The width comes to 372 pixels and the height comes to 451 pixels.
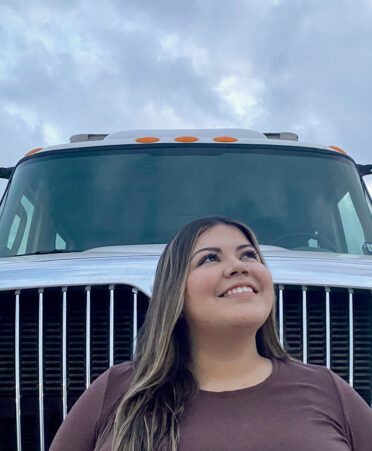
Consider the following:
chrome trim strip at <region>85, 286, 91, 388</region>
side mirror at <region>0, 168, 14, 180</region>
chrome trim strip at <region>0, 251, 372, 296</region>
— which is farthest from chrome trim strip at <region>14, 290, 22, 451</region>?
side mirror at <region>0, 168, 14, 180</region>

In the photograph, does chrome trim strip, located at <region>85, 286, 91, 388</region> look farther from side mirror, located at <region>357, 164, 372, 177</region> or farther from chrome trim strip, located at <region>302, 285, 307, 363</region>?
side mirror, located at <region>357, 164, 372, 177</region>

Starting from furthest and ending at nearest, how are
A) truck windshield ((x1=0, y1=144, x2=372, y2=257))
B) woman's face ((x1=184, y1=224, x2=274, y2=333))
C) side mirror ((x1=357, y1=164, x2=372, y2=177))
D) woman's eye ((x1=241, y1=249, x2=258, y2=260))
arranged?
side mirror ((x1=357, y1=164, x2=372, y2=177)), truck windshield ((x1=0, y1=144, x2=372, y2=257)), woman's eye ((x1=241, y1=249, x2=258, y2=260)), woman's face ((x1=184, y1=224, x2=274, y2=333))

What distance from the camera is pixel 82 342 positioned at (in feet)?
10.3

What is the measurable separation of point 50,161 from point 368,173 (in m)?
2.39

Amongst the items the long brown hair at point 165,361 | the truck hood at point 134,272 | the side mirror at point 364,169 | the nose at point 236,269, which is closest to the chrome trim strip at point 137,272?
the truck hood at point 134,272

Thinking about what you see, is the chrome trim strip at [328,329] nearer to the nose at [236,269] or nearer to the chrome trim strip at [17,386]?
the nose at [236,269]

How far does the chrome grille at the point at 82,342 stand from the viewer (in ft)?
10.1

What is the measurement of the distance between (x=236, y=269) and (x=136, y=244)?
174 cm

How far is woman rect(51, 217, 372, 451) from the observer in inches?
89.7

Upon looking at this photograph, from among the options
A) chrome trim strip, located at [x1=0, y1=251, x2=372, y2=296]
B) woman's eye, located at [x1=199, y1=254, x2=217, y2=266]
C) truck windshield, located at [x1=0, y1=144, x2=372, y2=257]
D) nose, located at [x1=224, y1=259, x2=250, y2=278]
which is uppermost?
truck windshield, located at [x1=0, y1=144, x2=372, y2=257]

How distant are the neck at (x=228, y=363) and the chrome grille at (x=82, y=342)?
2.08 ft

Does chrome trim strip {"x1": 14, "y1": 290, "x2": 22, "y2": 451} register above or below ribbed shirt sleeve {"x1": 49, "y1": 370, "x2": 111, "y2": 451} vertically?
above

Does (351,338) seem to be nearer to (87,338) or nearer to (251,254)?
(251,254)

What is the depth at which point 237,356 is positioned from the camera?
246cm
